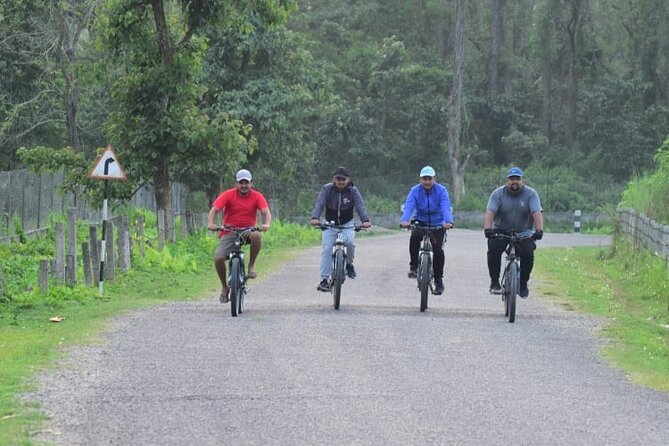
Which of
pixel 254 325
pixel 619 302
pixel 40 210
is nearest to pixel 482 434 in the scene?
pixel 254 325

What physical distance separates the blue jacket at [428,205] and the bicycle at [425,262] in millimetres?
118

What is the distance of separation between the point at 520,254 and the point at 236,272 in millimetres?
3775

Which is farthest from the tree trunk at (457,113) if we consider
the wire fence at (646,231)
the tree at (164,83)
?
the tree at (164,83)

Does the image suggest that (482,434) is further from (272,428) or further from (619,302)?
(619,302)

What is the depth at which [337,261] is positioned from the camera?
55.0 feet

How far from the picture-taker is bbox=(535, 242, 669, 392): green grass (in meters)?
13.3

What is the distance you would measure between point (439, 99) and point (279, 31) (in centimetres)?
2506

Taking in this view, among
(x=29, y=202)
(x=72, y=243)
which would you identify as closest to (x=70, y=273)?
(x=72, y=243)

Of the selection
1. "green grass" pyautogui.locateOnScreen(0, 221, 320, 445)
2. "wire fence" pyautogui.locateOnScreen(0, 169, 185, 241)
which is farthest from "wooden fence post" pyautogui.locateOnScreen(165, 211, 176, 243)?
"wire fence" pyautogui.locateOnScreen(0, 169, 185, 241)

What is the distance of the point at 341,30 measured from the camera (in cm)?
6731

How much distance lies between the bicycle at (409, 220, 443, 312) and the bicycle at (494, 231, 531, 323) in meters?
1.04

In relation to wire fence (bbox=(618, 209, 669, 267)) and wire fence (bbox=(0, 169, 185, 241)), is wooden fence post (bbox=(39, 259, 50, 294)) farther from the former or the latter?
wire fence (bbox=(618, 209, 669, 267))

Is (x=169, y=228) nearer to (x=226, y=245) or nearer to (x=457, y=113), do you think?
(x=226, y=245)

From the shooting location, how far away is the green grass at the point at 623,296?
1332 centimetres
